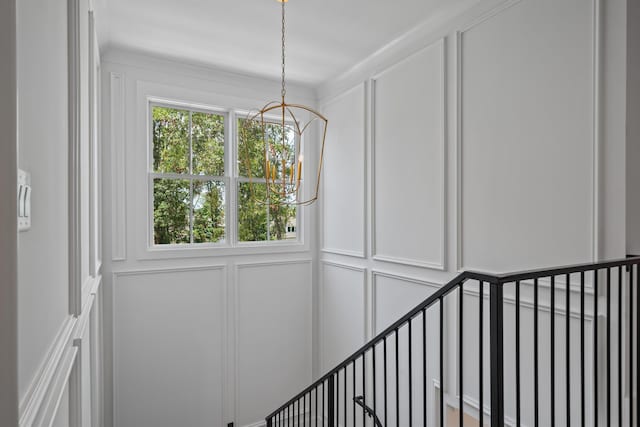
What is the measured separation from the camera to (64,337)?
1.25 m

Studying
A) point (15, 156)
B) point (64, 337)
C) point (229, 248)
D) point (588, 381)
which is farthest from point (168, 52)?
point (588, 381)

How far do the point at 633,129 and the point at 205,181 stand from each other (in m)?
3.03

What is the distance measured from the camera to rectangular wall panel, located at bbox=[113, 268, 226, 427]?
316 cm

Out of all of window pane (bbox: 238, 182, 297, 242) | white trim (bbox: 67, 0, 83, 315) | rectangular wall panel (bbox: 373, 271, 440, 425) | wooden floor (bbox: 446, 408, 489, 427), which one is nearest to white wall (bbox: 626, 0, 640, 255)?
rectangular wall panel (bbox: 373, 271, 440, 425)

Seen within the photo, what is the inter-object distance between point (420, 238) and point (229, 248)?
1.75 m

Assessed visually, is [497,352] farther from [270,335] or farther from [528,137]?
[270,335]

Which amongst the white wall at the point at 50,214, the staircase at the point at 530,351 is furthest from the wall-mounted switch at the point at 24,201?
the staircase at the point at 530,351

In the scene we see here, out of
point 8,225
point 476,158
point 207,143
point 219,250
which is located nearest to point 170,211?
point 219,250

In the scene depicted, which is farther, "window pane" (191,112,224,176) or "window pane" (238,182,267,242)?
"window pane" (238,182,267,242)

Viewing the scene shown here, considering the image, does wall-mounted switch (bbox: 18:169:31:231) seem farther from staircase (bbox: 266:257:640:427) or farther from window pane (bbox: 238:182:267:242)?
window pane (bbox: 238:182:267:242)

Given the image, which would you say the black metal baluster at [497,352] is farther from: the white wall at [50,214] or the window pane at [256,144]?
the window pane at [256,144]

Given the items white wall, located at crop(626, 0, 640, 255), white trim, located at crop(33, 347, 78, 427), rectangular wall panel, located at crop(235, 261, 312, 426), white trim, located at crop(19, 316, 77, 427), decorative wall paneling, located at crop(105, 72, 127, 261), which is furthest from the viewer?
rectangular wall panel, located at crop(235, 261, 312, 426)

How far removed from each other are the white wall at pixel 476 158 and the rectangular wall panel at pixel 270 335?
453mm

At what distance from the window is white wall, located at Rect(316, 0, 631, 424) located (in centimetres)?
81
